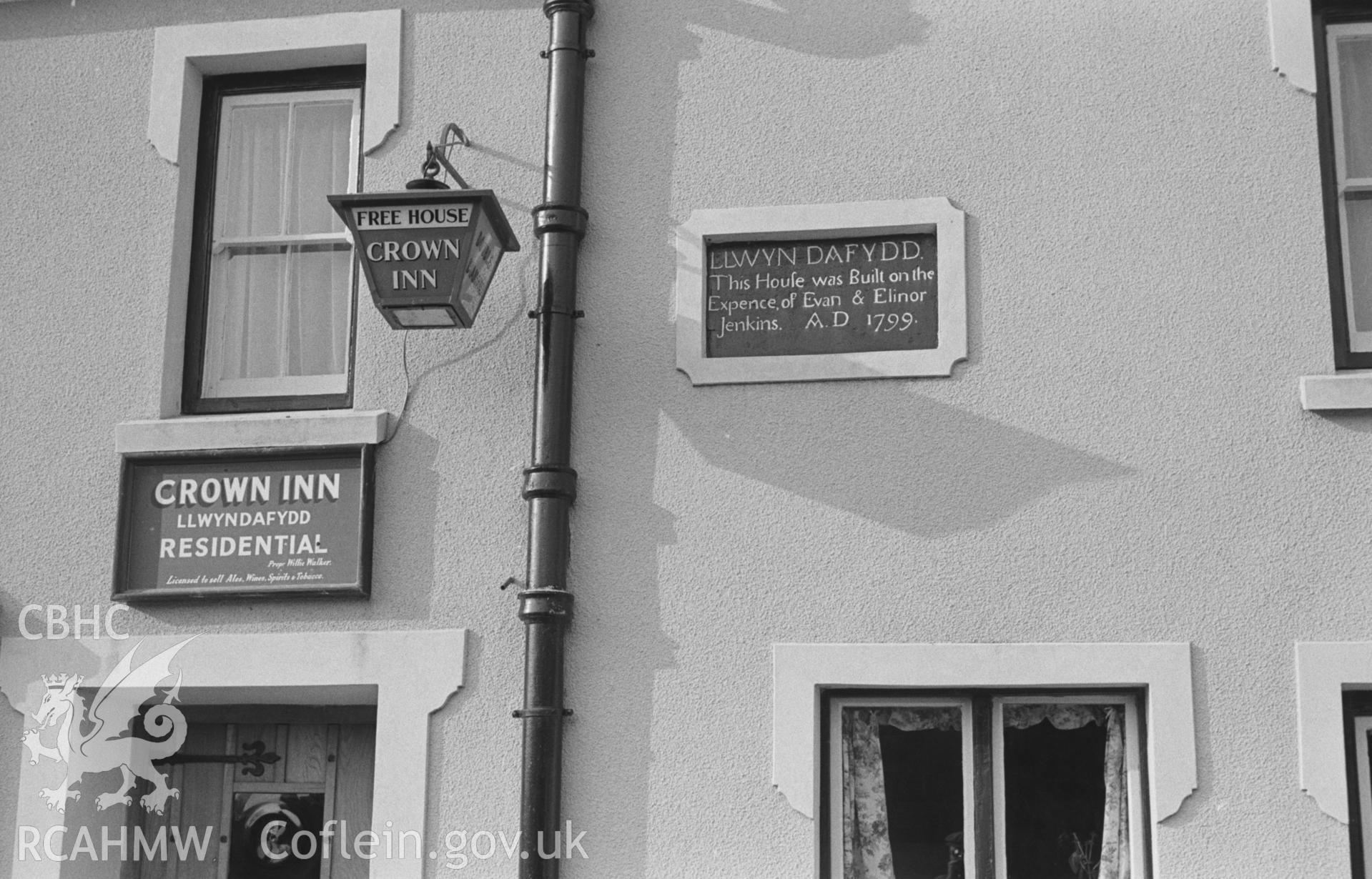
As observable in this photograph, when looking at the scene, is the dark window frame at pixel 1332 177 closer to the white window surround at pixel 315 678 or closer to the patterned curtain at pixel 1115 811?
the patterned curtain at pixel 1115 811

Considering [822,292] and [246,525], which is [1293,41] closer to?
[822,292]

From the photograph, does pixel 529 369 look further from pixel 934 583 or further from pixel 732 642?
pixel 934 583

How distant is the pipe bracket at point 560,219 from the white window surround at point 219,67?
78 centimetres

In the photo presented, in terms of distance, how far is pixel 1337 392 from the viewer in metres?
5.92

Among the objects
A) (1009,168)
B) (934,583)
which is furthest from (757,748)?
(1009,168)

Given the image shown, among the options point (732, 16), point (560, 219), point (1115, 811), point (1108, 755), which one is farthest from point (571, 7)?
point (1115, 811)

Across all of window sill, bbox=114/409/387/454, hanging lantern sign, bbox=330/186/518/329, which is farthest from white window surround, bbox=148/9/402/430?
hanging lantern sign, bbox=330/186/518/329

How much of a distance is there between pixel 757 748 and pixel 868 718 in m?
0.45

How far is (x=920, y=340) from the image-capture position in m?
6.29

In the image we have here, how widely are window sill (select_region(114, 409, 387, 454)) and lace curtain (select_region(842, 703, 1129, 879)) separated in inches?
83.4

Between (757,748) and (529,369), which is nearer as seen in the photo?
(757,748)

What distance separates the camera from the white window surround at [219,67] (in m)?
6.81

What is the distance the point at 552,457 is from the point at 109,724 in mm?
2036

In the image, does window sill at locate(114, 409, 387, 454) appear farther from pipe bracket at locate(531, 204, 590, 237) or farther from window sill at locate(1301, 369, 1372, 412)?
window sill at locate(1301, 369, 1372, 412)
